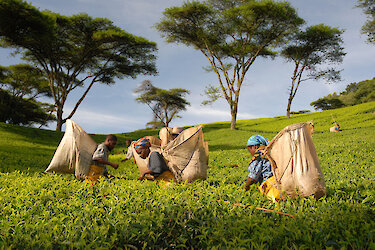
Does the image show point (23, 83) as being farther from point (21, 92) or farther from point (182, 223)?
point (182, 223)

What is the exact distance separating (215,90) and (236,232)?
106 ft

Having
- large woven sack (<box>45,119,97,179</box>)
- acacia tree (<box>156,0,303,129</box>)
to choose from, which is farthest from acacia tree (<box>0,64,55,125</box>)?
large woven sack (<box>45,119,97,179</box>)

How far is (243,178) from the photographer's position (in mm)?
7230

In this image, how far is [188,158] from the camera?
20.9ft

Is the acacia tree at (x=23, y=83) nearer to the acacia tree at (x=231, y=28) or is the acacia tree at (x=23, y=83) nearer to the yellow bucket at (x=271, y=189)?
the acacia tree at (x=231, y=28)

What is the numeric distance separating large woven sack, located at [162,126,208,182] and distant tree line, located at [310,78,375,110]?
57.5 meters

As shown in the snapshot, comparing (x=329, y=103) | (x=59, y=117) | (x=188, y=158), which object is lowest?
(x=188, y=158)

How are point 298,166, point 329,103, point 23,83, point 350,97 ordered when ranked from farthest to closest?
point 329,103, point 350,97, point 23,83, point 298,166

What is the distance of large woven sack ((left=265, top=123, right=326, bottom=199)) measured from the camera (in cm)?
407

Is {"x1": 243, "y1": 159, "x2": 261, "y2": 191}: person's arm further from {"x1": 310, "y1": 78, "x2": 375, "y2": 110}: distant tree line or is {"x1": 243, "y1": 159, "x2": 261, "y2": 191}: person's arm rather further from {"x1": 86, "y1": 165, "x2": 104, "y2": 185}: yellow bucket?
{"x1": 310, "y1": 78, "x2": 375, "y2": 110}: distant tree line

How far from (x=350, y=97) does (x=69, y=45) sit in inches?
2339

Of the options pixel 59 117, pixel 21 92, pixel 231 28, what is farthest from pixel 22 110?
pixel 231 28

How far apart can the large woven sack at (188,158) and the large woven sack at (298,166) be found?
2.38m

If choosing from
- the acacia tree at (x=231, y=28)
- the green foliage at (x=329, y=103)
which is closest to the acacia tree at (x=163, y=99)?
the acacia tree at (x=231, y=28)
